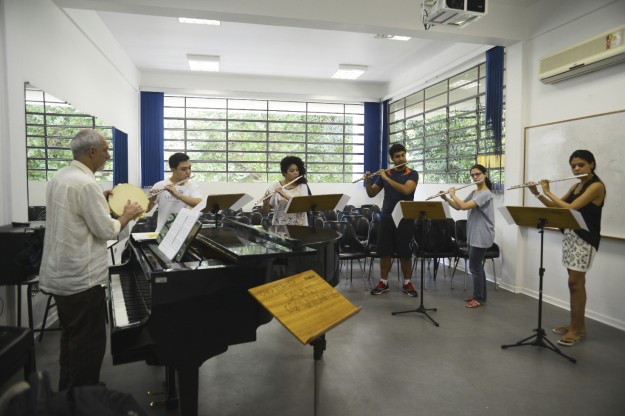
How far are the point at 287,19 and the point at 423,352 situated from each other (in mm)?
3686

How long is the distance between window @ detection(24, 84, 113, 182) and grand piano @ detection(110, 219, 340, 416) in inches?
81.6

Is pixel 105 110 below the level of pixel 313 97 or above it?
below

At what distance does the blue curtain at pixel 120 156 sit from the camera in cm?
626

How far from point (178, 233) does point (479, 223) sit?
346 cm

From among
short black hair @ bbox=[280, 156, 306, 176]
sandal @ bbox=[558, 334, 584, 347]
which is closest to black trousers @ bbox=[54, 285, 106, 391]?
short black hair @ bbox=[280, 156, 306, 176]

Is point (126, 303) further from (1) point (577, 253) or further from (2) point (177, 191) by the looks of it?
(1) point (577, 253)

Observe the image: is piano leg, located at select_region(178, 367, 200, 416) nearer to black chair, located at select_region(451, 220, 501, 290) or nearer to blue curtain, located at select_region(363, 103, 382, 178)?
black chair, located at select_region(451, 220, 501, 290)

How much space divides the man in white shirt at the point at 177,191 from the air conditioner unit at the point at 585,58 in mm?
4035

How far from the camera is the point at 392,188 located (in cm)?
487

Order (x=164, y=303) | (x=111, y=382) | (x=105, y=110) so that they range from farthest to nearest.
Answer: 1. (x=105, y=110)
2. (x=111, y=382)
3. (x=164, y=303)

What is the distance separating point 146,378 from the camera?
2.89 metres

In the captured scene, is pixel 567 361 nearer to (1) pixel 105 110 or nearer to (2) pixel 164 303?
(2) pixel 164 303

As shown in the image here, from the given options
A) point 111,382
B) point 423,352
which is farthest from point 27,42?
point 423,352

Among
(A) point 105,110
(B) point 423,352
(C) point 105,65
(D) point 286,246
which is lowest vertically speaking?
(B) point 423,352
